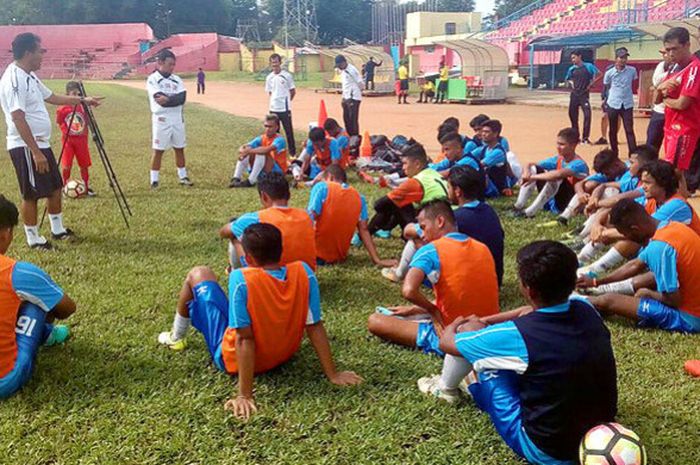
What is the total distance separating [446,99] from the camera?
95.8ft

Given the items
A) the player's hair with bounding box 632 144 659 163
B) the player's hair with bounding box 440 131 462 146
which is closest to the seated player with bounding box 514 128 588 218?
the player's hair with bounding box 440 131 462 146

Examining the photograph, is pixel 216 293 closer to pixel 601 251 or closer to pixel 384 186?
pixel 601 251

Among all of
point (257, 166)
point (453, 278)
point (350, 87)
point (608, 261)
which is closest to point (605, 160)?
point (608, 261)

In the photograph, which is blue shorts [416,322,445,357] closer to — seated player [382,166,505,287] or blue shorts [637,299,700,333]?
seated player [382,166,505,287]

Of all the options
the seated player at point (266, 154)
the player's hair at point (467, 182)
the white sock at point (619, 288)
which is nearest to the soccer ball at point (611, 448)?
the player's hair at point (467, 182)

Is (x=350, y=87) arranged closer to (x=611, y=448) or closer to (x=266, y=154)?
(x=266, y=154)

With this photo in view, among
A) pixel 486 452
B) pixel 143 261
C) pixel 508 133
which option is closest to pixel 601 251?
pixel 486 452

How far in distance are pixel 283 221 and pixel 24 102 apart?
11.7 ft

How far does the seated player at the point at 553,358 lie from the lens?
2932 mm

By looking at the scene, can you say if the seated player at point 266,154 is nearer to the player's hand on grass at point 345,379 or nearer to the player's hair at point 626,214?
the player's hair at point 626,214

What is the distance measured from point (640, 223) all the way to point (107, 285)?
4.56m

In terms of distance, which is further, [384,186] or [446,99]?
[446,99]

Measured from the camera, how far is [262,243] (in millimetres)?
3711

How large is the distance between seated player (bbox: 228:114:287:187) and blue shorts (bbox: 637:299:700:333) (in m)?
6.60
